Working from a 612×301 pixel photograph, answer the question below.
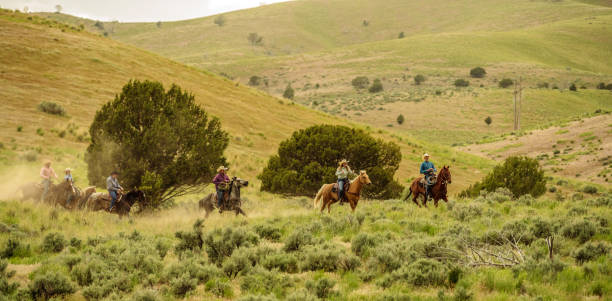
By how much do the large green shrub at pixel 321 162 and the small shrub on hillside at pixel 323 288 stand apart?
14.9 metres

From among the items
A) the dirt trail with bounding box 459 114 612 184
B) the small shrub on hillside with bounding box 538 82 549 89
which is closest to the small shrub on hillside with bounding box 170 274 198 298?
the dirt trail with bounding box 459 114 612 184

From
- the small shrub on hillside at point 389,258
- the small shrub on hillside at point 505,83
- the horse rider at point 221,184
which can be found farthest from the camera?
the small shrub on hillside at point 505,83

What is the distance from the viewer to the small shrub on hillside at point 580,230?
34.2 feet

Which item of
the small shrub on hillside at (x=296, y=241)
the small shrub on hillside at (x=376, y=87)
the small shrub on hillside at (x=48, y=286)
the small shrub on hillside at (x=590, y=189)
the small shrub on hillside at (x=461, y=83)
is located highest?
the small shrub on hillside at (x=461, y=83)

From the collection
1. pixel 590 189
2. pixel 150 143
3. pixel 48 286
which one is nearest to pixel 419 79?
pixel 590 189

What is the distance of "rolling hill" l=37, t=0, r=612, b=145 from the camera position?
76.6 metres

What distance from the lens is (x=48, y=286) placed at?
764 cm

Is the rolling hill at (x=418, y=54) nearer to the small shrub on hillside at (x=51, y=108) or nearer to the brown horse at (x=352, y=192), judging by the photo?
the small shrub on hillside at (x=51, y=108)

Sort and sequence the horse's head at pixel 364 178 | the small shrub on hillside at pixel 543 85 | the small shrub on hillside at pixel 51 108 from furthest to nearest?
the small shrub on hillside at pixel 543 85
the small shrub on hillside at pixel 51 108
the horse's head at pixel 364 178

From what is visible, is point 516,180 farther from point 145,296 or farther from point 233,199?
point 145,296

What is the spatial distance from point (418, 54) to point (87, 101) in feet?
320

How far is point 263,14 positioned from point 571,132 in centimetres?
15242

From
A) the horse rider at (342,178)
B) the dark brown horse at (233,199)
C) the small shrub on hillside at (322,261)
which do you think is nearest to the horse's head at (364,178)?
the horse rider at (342,178)

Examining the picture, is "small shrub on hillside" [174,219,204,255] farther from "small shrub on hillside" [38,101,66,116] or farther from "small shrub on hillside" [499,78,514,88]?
"small shrub on hillside" [499,78,514,88]
